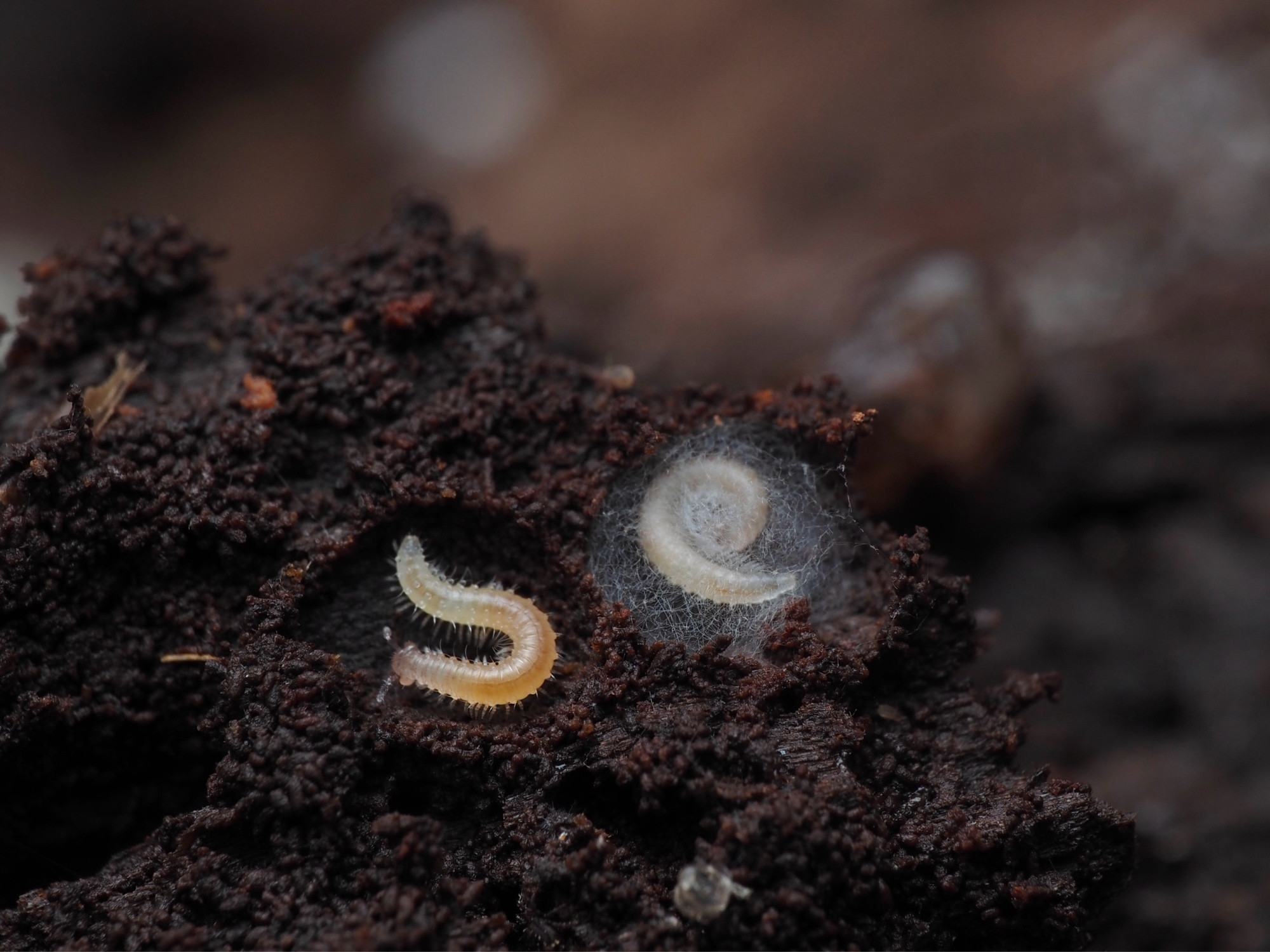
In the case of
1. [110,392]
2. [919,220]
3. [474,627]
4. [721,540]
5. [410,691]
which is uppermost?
[919,220]

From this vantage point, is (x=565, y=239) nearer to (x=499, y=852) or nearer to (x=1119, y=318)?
(x=1119, y=318)

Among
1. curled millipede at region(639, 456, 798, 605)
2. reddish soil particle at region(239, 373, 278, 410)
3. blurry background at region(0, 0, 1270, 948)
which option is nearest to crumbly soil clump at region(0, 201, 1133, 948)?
reddish soil particle at region(239, 373, 278, 410)

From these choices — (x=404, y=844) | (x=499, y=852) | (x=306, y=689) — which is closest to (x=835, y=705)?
(x=499, y=852)

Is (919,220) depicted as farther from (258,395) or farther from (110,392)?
(110,392)

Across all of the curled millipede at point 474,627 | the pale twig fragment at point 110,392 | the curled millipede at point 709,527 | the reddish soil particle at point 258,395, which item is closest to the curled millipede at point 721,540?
the curled millipede at point 709,527

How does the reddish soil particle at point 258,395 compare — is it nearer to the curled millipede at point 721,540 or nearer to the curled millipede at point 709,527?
the curled millipede at point 721,540

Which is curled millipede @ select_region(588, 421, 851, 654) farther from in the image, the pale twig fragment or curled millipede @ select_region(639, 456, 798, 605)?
the pale twig fragment

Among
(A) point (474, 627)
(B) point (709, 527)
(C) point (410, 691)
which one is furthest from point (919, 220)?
(C) point (410, 691)
